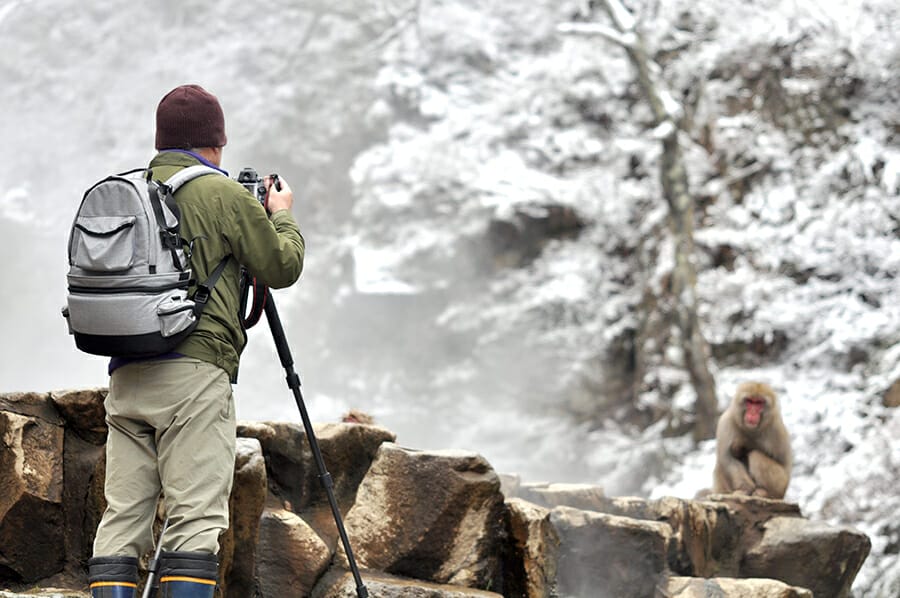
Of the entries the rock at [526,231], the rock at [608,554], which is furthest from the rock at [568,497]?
the rock at [526,231]

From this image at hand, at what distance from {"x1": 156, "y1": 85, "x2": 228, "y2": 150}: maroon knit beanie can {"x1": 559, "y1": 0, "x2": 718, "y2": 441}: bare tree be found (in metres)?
7.68

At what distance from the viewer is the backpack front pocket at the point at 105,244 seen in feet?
7.24

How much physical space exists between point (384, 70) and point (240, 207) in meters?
12.2

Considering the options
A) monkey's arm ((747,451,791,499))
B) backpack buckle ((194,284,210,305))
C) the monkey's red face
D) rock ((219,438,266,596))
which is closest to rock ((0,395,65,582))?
rock ((219,438,266,596))

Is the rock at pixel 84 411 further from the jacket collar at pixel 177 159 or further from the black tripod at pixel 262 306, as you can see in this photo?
the jacket collar at pixel 177 159

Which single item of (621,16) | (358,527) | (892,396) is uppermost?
(621,16)

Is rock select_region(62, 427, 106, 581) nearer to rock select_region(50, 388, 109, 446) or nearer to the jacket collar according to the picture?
rock select_region(50, 388, 109, 446)

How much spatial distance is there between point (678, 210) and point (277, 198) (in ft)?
25.8

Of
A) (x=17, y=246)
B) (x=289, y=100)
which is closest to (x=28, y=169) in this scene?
(x=17, y=246)

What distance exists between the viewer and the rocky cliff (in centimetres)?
302

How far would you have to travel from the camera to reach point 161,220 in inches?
89.7

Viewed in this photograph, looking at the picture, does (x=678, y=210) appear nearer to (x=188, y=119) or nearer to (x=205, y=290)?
(x=188, y=119)

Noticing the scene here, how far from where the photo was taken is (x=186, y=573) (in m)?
2.24

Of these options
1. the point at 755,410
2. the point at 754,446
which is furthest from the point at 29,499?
the point at 754,446
